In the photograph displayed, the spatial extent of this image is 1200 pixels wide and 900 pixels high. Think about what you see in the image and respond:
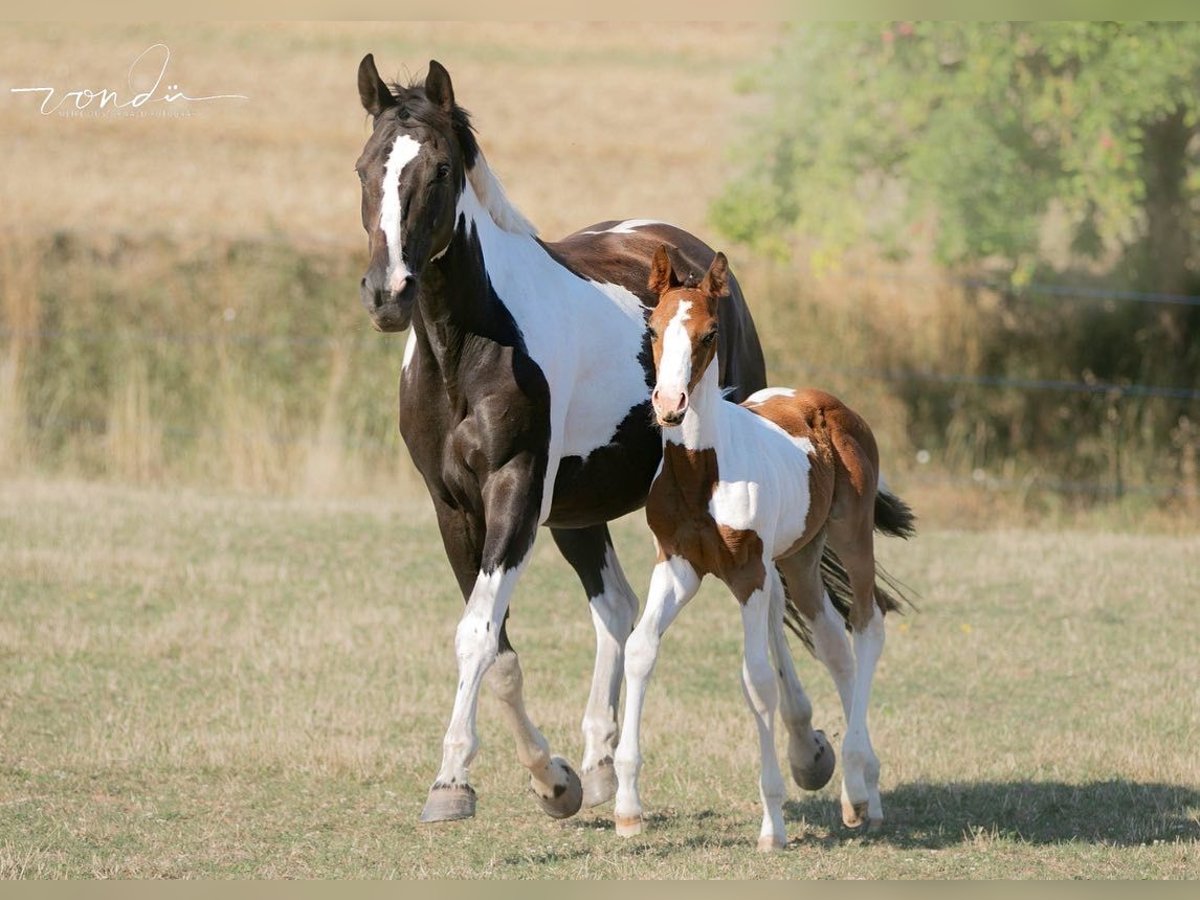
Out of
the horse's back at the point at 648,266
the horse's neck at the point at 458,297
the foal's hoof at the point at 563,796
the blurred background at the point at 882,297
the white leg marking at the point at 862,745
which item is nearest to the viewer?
the horse's neck at the point at 458,297

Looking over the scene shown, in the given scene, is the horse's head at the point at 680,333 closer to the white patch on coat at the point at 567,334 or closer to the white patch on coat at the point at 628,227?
the white patch on coat at the point at 567,334

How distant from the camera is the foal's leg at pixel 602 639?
21.8ft

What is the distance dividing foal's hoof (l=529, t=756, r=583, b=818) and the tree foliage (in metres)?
9.29

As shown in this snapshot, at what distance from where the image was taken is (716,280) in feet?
19.2

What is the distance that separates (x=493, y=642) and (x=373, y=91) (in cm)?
192

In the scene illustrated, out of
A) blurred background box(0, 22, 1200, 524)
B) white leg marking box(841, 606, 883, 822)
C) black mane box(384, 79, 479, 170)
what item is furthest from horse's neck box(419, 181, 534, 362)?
blurred background box(0, 22, 1200, 524)

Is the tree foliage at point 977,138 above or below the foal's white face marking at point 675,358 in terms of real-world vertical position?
above

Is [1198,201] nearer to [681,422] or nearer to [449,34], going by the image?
[681,422]

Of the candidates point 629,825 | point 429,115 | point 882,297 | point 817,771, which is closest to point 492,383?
point 429,115

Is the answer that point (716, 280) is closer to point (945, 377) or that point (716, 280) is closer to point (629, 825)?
point (629, 825)

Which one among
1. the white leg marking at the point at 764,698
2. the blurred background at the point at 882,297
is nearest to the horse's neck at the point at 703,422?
the white leg marking at the point at 764,698

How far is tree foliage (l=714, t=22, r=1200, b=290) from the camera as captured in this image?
14.2 metres

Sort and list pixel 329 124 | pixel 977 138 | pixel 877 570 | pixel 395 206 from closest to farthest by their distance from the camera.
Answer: pixel 395 206 < pixel 877 570 < pixel 977 138 < pixel 329 124

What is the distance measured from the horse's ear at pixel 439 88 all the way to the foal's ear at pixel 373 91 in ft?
0.43
